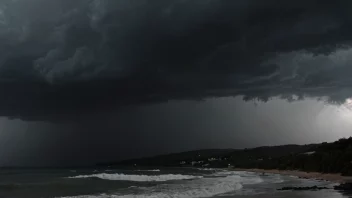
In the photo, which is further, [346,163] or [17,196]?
[346,163]

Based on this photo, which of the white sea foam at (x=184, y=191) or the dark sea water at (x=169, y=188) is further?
the white sea foam at (x=184, y=191)

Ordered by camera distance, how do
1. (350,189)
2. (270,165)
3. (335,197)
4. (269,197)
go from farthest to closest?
1. (270,165)
2. (350,189)
3. (269,197)
4. (335,197)

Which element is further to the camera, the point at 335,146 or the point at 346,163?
the point at 335,146

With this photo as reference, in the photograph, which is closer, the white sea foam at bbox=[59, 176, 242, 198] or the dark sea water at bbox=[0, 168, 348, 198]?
the dark sea water at bbox=[0, 168, 348, 198]

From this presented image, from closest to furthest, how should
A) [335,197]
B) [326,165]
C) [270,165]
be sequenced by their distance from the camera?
[335,197]
[326,165]
[270,165]

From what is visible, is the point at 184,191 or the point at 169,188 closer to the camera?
the point at 184,191

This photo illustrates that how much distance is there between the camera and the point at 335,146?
119062 mm

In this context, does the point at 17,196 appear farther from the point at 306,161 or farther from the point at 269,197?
the point at 306,161

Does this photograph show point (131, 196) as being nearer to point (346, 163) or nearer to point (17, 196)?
point (17, 196)

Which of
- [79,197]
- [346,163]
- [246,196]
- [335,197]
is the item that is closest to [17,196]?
[79,197]

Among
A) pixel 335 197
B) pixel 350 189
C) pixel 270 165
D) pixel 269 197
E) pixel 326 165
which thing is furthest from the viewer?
pixel 270 165

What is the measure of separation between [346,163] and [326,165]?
10127mm

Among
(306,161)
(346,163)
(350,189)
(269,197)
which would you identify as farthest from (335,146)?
(269,197)

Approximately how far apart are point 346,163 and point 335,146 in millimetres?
52145
